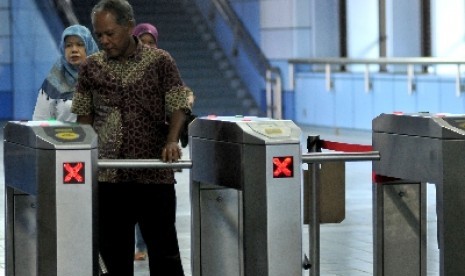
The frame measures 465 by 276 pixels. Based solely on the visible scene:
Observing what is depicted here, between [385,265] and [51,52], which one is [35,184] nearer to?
[385,265]

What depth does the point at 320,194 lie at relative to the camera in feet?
19.9

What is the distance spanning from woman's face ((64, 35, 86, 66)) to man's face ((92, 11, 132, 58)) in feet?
4.20

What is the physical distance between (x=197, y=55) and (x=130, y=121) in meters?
16.6

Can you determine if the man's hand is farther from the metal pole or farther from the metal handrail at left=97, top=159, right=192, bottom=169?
the metal pole

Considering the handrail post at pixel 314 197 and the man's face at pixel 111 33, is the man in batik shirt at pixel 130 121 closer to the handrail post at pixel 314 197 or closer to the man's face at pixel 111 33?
the man's face at pixel 111 33

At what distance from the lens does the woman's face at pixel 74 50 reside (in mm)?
6715

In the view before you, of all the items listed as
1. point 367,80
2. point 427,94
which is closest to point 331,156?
point 427,94

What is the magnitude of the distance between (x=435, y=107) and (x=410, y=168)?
12084 mm

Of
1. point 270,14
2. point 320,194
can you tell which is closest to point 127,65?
point 320,194

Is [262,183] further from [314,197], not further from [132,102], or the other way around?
[314,197]

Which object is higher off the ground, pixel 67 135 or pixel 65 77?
pixel 65 77

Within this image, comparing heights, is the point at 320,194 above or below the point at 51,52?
below

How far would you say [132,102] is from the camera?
5.46 metres

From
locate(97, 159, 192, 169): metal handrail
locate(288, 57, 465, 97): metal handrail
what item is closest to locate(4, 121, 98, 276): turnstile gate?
locate(97, 159, 192, 169): metal handrail
